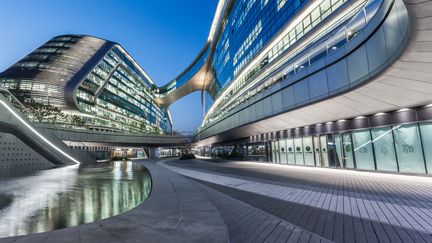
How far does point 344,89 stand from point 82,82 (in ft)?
247

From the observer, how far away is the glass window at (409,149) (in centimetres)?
1166

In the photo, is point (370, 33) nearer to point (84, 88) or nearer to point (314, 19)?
point (314, 19)

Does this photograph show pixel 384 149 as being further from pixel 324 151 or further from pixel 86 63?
pixel 86 63

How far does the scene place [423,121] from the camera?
11297 millimetres

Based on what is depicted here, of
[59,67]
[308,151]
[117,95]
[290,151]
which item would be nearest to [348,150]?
[308,151]

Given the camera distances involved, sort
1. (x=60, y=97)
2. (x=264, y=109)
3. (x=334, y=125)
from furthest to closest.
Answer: (x=60, y=97), (x=264, y=109), (x=334, y=125)

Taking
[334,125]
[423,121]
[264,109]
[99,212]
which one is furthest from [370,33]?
[99,212]

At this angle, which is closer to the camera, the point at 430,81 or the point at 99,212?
the point at 99,212

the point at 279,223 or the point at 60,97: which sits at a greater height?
the point at 60,97

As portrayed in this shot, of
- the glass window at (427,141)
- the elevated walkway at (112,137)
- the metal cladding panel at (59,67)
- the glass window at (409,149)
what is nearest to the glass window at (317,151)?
the glass window at (409,149)

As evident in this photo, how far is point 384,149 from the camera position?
13391 millimetres

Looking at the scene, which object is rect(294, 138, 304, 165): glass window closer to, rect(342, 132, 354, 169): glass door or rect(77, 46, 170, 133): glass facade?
rect(342, 132, 354, 169): glass door

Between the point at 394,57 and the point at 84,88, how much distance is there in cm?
7872

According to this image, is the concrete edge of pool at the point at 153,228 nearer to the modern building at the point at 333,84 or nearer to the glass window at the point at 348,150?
the modern building at the point at 333,84
